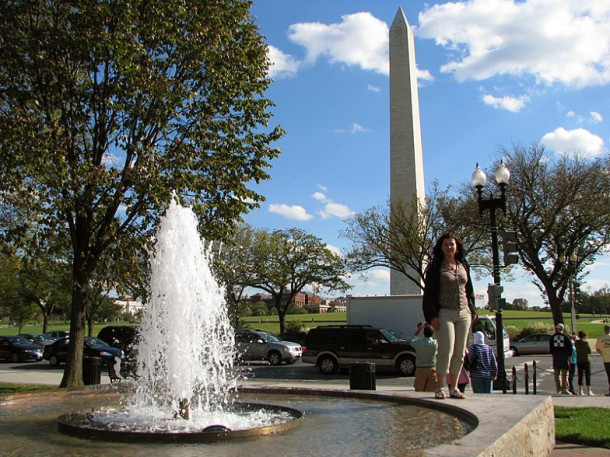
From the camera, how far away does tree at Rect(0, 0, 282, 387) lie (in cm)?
1340

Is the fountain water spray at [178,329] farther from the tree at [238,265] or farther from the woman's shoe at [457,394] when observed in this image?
the tree at [238,265]

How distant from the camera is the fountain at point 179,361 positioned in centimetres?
679

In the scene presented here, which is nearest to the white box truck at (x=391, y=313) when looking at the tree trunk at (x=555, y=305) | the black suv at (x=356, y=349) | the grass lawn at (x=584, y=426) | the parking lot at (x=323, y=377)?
the black suv at (x=356, y=349)

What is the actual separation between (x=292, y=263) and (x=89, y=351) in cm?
2614

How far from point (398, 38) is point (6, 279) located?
34352mm

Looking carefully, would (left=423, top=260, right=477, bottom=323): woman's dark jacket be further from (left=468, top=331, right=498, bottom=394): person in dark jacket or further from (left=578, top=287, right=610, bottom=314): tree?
(left=578, top=287, right=610, bottom=314): tree

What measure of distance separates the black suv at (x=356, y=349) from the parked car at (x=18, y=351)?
60.0 ft

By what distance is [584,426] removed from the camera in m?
8.54

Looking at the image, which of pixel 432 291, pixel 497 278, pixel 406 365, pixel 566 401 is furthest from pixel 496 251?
pixel 432 291

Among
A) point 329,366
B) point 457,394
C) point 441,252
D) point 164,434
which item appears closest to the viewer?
point 164,434

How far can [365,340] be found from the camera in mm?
21375

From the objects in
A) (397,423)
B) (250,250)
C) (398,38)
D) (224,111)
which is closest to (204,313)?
(397,423)

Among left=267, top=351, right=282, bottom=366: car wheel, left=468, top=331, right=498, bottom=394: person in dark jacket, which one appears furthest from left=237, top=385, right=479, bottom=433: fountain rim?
left=267, top=351, right=282, bottom=366: car wheel

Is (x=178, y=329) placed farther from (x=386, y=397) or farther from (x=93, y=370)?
(x=93, y=370)
